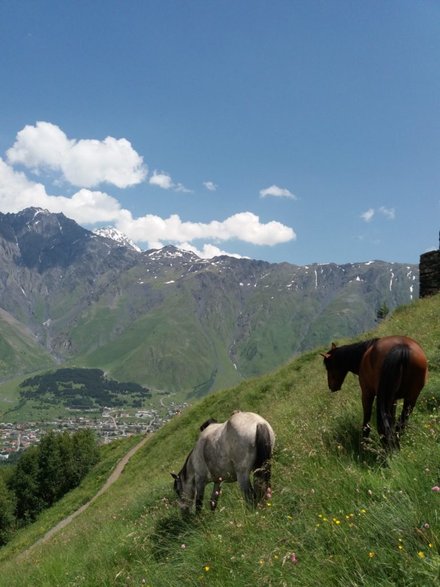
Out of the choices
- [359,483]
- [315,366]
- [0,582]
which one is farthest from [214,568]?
[315,366]

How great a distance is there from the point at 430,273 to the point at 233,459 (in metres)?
31.5

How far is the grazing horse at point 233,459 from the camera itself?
307 inches

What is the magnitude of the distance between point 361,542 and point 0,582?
1281 centimetres

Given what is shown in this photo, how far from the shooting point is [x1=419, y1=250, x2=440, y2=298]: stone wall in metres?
33.9

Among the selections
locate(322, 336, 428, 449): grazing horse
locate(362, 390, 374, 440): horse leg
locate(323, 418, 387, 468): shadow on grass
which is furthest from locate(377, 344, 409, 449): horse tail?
locate(362, 390, 374, 440): horse leg

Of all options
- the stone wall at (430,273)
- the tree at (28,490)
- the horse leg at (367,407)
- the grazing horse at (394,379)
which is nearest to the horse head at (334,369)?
the horse leg at (367,407)

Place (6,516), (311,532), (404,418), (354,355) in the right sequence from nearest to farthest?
(311,532)
(404,418)
(354,355)
(6,516)

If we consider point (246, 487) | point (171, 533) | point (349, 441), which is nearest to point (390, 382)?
point (349, 441)

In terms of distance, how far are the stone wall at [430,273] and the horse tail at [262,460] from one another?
30690 millimetres

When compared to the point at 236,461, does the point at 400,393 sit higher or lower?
higher

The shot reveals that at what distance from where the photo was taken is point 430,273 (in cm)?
3453

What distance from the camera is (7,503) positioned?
160 feet

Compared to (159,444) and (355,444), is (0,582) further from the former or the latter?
(159,444)

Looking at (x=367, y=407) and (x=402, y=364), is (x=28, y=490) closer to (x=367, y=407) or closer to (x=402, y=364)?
(x=367, y=407)
